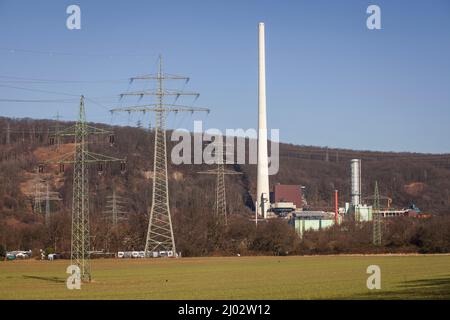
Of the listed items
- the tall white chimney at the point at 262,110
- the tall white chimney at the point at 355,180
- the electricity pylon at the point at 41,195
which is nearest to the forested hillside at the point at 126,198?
the electricity pylon at the point at 41,195

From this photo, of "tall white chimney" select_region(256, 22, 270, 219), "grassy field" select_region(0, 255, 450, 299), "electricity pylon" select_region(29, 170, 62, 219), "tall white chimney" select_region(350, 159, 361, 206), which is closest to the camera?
"grassy field" select_region(0, 255, 450, 299)

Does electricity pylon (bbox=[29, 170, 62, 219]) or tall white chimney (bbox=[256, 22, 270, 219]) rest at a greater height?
tall white chimney (bbox=[256, 22, 270, 219])

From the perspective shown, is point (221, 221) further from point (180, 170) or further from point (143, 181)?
point (180, 170)

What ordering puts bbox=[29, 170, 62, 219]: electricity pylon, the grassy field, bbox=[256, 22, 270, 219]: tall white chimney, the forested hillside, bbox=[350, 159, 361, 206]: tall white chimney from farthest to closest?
bbox=[350, 159, 361, 206]: tall white chimney
bbox=[29, 170, 62, 219]: electricity pylon
bbox=[256, 22, 270, 219]: tall white chimney
the forested hillside
the grassy field

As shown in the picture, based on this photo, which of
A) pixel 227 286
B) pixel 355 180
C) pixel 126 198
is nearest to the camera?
pixel 227 286

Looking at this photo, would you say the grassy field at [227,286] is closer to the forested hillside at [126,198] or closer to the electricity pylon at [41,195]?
the forested hillside at [126,198]

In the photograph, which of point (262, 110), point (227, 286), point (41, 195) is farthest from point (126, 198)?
point (227, 286)

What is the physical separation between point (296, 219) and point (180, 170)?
163 feet

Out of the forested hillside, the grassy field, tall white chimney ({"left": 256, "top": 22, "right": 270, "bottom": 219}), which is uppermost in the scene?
tall white chimney ({"left": 256, "top": 22, "right": 270, "bottom": 219})

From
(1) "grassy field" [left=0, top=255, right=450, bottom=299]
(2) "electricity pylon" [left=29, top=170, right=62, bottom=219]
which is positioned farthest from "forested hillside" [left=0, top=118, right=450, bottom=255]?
(1) "grassy field" [left=0, top=255, right=450, bottom=299]

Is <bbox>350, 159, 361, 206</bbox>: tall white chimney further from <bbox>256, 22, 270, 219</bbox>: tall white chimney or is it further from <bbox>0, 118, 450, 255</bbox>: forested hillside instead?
<bbox>256, 22, 270, 219</bbox>: tall white chimney

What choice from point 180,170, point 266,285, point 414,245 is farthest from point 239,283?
point 180,170

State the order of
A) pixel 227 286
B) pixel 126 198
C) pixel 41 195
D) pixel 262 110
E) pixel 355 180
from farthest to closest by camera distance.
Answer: pixel 355 180 → pixel 126 198 → pixel 41 195 → pixel 262 110 → pixel 227 286

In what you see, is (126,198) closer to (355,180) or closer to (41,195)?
(41,195)
